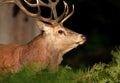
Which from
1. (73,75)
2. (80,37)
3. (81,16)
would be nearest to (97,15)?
(81,16)

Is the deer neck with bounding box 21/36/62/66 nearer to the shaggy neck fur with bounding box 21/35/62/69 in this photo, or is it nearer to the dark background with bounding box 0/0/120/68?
the shaggy neck fur with bounding box 21/35/62/69

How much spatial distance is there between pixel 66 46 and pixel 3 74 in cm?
389

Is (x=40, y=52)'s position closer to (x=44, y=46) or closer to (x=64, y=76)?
(x=44, y=46)

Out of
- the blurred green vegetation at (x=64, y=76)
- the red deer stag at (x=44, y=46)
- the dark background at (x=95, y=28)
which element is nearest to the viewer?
the blurred green vegetation at (x=64, y=76)

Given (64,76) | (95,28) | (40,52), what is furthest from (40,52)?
(95,28)

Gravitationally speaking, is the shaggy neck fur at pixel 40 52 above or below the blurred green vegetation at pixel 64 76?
below

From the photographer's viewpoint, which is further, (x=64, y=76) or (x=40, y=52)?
(x=40, y=52)

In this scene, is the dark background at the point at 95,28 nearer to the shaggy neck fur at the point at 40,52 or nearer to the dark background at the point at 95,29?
the dark background at the point at 95,29

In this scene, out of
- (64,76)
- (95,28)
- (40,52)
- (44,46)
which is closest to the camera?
(64,76)

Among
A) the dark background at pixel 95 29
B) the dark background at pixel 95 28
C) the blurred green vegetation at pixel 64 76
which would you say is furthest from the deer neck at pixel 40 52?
the dark background at pixel 95 29

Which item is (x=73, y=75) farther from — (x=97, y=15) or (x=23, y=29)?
(x=97, y=15)

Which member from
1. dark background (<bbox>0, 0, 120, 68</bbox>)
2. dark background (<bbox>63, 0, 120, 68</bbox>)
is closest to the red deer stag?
dark background (<bbox>0, 0, 120, 68</bbox>)

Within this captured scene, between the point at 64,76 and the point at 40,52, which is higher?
the point at 64,76

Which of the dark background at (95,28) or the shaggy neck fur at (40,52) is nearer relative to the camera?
the shaggy neck fur at (40,52)
